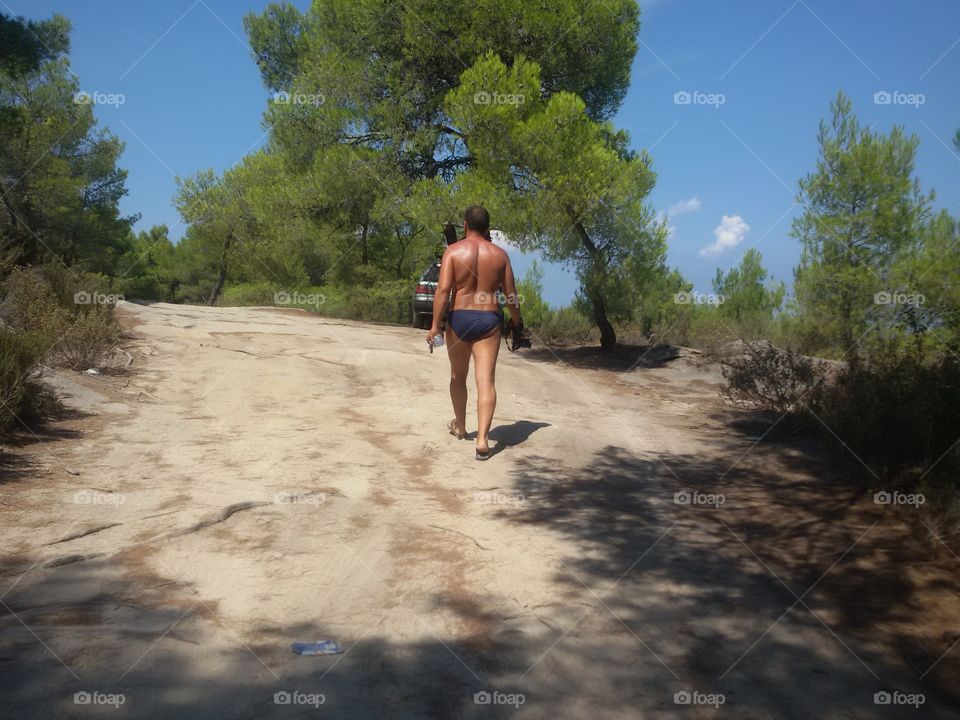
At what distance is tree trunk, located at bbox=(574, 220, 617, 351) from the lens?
44.9 feet

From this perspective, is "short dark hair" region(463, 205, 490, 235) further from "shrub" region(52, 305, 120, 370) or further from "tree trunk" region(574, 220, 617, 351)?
"tree trunk" region(574, 220, 617, 351)

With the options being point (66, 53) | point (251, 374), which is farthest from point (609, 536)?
point (66, 53)

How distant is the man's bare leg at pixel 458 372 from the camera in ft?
21.0

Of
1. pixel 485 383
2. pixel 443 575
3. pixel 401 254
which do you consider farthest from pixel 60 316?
pixel 401 254

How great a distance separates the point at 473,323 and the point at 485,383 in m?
0.53

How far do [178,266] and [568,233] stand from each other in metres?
45.7

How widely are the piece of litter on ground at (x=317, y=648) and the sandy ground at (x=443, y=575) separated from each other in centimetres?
5

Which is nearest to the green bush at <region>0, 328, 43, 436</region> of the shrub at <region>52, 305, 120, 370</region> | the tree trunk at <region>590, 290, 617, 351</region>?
the shrub at <region>52, 305, 120, 370</region>

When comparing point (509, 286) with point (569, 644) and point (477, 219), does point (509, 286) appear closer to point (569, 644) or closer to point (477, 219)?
point (477, 219)

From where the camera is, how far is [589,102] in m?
16.7

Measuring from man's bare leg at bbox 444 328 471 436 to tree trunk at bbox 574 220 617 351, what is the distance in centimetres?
711

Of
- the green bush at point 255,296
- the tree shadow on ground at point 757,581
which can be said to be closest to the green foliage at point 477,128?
the tree shadow on ground at point 757,581

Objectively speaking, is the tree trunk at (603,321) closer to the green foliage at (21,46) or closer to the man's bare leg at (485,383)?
the man's bare leg at (485,383)

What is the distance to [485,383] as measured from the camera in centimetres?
625
